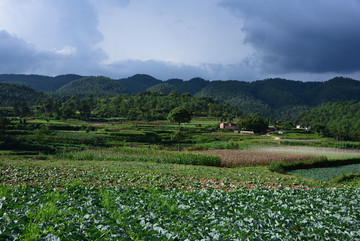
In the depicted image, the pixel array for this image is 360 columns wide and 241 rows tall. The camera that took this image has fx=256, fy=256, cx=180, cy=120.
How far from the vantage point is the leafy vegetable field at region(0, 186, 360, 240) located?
5.04m

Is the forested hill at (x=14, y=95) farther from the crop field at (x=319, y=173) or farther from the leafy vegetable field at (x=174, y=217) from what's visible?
the leafy vegetable field at (x=174, y=217)

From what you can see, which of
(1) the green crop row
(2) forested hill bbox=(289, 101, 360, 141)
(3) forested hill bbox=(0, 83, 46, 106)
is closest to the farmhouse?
(2) forested hill bbox=(289, 101, 360, 141)

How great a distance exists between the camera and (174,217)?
618 centimetres

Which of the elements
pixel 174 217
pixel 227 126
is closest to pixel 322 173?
pixel 174 217

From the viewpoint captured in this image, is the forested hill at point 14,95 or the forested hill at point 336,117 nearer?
the forested hill at point 14,95

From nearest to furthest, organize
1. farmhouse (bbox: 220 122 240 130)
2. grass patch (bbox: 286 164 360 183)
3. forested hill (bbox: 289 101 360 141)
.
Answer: grass patch (bbox: 286 164 360 183) < farmhouse (bbox: 220 122 240 130) < forested hill (bbox: 289 101 360 141)

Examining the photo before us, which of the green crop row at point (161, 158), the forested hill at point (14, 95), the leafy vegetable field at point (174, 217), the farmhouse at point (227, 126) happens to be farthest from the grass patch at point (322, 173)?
the forested hill at point (14, 95)

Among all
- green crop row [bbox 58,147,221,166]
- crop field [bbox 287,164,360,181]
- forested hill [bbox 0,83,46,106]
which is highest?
forested hill [bbox 0,83,46,106]

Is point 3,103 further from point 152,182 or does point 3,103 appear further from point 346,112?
point 346,112

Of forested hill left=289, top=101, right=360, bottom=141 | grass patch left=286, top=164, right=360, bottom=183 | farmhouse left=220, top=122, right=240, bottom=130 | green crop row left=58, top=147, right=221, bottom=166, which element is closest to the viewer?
grass patch left=286, top=164, right=360, bottom=183

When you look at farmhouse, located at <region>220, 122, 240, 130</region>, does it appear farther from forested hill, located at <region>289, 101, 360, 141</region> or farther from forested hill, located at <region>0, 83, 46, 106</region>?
forested hill, located at <region>0, 83, 46, 106</region>

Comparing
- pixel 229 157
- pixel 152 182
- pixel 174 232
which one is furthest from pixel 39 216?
pixel 229 157

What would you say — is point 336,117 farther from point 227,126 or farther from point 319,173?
point 319,173

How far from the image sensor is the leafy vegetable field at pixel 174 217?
5.04 m
